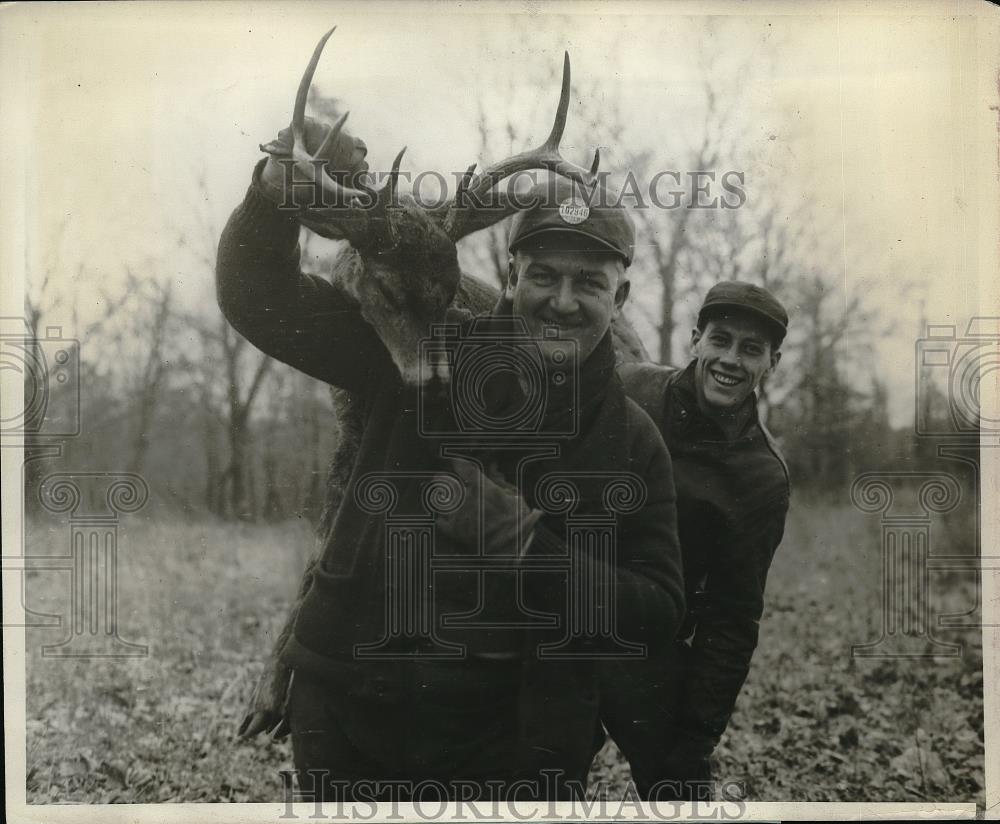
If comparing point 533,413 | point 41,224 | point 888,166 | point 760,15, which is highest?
point 760,15

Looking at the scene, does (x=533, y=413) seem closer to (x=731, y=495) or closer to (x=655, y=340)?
(x=655, y=340)

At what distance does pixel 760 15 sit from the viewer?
4.64m

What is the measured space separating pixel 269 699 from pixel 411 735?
0.67 metres

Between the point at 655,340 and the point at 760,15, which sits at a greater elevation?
the point at 760,15

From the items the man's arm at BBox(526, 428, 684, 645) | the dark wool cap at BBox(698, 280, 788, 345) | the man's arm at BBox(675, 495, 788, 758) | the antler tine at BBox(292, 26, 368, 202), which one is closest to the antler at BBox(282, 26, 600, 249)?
the antler tine at BBox(292, 26, 368, 202)

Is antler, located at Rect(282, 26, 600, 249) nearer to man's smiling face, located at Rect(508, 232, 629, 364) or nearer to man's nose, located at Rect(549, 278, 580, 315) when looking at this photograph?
man's smiling face, located at Rect(508, 232, 629, 364)

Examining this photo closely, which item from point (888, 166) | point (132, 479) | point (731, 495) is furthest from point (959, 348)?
point (132, 479)

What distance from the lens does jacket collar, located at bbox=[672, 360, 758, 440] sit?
14.8 ft

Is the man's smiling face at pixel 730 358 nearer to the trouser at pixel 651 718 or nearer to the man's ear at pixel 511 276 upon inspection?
the man's ear at pixel 511 276

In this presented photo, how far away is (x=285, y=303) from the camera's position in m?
4.45

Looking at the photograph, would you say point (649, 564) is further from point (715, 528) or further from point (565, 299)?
point (565, 299)

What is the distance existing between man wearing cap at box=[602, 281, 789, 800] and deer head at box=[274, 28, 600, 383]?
3.01 ft

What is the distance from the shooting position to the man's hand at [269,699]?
4578 mm

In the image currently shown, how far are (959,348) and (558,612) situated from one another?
220cm
